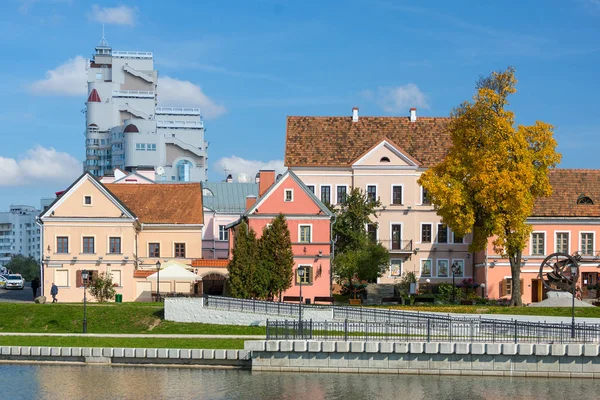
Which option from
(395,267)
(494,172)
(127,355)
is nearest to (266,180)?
(395,267)

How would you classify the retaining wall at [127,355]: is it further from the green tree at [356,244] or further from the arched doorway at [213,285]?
the arched doorway at [213,285]

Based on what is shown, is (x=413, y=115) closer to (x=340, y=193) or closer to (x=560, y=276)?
(x=340, y=193)

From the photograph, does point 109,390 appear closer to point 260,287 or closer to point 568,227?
point 260,287

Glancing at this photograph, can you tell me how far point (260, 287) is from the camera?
54.9 metres

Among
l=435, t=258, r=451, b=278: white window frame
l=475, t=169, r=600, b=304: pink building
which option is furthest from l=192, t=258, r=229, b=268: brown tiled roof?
l=475, t=169, r=600, b=304: pink building

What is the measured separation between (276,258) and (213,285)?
13.8 metres

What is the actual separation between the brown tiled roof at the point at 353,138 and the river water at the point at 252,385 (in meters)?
35.9

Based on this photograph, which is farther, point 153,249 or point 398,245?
point 398,245

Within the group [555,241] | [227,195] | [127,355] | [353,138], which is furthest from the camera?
[227,195]

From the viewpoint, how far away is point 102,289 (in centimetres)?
6272

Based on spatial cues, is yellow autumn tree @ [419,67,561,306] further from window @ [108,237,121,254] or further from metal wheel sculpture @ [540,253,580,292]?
window @ [108,237,121,254]

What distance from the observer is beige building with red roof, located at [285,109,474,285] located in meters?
74.5

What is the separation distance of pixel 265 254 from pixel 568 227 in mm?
24361

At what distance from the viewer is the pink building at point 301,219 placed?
64.7 m
